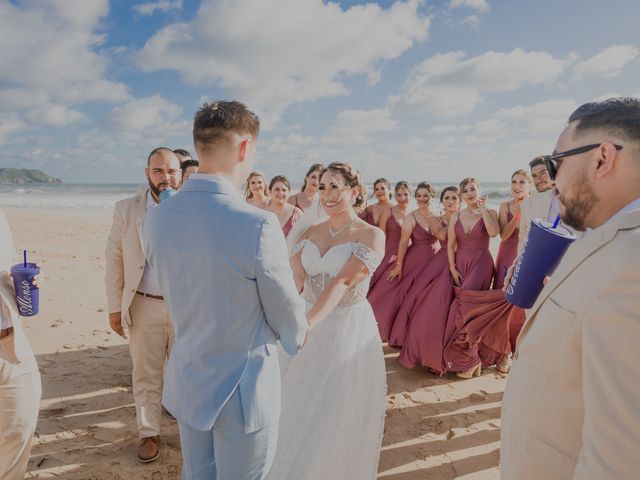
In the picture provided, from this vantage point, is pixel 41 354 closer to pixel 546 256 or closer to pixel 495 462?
pixel 495 462

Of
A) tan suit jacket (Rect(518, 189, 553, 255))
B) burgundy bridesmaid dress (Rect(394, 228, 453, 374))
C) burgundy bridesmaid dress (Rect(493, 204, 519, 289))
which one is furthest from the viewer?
burgundy bridesmaid dress (Rect(493, 204, 519, 289))

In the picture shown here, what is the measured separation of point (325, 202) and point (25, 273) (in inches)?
79.8

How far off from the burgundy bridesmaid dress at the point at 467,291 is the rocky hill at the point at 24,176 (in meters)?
99.7

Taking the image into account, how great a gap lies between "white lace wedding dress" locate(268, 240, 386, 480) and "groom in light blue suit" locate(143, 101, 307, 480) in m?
1.00

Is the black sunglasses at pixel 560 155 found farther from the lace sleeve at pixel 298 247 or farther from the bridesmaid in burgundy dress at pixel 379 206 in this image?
the bridesmaid in burgundy dress at pixel 379 206

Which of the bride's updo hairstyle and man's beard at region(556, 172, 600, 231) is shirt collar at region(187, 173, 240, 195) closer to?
man's beard at region(556, 172, 600, 231)

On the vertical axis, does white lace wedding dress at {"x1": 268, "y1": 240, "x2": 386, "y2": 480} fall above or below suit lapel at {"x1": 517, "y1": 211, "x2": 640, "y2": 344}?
below

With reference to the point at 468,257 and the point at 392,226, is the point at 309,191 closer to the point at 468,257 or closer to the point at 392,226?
the point at 392,226

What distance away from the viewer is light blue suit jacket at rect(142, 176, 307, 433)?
5.38ft

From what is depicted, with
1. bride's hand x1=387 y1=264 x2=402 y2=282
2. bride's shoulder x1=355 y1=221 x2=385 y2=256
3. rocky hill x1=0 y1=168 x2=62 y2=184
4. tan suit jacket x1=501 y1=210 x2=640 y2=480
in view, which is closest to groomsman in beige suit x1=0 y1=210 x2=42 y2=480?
bride's shoulder x1=355 y1=221 x2=385 y2=256

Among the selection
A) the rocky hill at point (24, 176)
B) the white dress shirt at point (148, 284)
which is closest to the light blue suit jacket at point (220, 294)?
the white dress shirt at point (148, 284)

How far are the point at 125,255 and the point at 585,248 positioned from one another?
3.30 m

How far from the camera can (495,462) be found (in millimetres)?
3607

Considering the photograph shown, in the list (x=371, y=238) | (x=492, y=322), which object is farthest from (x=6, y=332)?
(x=492, y=322)
